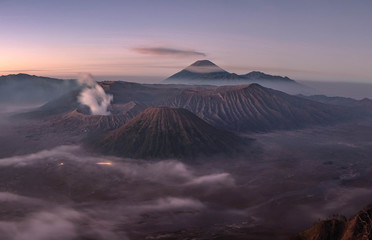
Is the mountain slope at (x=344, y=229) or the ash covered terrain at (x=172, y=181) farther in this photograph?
the ash covered terrain at (x=172, y=181)

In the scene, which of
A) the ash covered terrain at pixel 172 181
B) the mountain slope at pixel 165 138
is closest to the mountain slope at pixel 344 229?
the ash covered terrain at pixel 172 181

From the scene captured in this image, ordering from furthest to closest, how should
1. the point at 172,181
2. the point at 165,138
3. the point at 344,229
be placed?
the point at 165,138 → the point at 172,181 → the point at 344,229

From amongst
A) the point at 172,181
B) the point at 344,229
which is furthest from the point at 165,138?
the point at 344,229

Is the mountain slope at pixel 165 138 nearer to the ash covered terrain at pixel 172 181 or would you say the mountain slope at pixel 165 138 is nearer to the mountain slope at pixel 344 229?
the ash covered terrain at pixel 172 181

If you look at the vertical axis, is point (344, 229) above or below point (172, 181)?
above

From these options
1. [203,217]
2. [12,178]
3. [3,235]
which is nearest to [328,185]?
[203,217]

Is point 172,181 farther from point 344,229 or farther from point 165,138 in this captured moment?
point 344,229

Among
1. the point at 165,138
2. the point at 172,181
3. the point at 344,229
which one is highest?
the point at 344,229

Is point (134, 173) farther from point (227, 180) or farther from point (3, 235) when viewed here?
point (3, 235)
